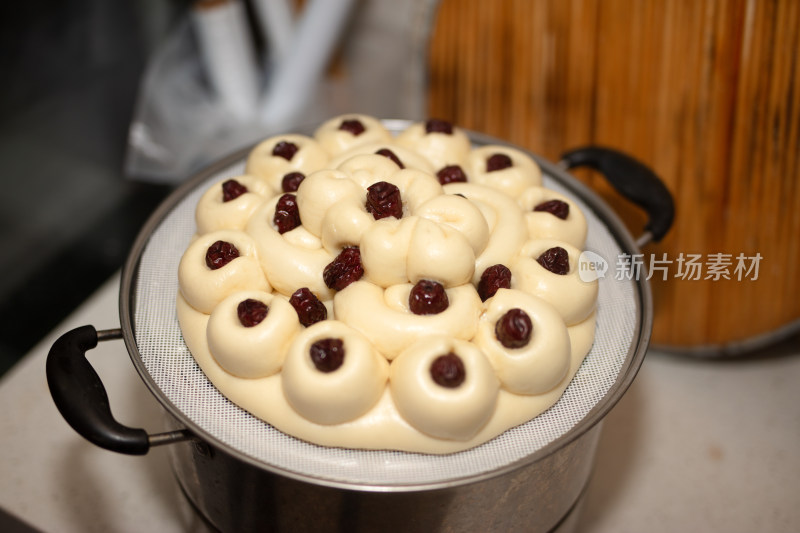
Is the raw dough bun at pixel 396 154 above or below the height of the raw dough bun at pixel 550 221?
above

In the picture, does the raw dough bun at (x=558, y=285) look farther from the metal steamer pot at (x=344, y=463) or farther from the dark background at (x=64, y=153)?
the dark background at (x=64, y=153)

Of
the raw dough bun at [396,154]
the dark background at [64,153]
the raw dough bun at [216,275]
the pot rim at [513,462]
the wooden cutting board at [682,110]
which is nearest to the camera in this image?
the pot rim at [513,462]

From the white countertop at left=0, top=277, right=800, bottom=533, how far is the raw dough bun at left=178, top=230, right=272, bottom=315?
292 millimetres

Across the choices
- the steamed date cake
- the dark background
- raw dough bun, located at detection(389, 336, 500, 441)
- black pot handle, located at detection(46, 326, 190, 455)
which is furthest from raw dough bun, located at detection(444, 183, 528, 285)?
the dark background

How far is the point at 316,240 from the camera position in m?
0.97

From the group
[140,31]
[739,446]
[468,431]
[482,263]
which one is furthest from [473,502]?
[140,31]

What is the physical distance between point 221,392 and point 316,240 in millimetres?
220

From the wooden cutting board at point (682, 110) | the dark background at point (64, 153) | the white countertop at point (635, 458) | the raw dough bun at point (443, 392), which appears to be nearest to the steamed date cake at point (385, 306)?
the raw dough bun at point (443, 392)

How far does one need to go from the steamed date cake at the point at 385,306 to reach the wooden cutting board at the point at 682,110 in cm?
46

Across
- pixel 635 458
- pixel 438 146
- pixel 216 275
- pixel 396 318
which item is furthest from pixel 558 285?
pixel 635 458

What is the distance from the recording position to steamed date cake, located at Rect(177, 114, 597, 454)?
0.84 meters

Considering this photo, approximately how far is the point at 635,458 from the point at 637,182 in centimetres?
48

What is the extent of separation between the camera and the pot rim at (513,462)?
2.61 ft

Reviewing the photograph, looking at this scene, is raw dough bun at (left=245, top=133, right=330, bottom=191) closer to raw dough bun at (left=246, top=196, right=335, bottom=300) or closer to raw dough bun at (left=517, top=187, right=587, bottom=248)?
raw dough bun at (left=246, top=196, right=335, bottom=300)
